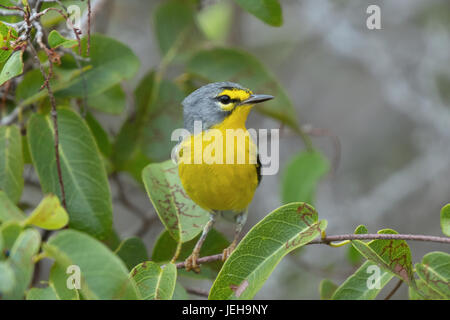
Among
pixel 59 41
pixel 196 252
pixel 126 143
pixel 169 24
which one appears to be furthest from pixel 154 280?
pixel 169 24

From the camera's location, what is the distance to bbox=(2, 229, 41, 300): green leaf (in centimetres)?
130

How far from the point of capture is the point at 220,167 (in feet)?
7.96

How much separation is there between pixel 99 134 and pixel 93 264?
1.38 m

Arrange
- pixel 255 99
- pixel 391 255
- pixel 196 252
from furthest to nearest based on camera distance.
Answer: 1. pixel 255 99
2. pixel 196 252
3. pixel 391 255

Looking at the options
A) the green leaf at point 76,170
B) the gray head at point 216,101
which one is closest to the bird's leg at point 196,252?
the green leaf at point 76,170

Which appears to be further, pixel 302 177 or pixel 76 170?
pixel 302 177

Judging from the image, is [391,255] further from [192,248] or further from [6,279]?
[6,279]

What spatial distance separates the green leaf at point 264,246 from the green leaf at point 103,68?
110 cm

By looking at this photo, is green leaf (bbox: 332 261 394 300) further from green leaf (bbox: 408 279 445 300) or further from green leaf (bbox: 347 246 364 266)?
green leaf (bbox: 347 246 364 266)

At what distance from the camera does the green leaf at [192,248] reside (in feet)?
7.59

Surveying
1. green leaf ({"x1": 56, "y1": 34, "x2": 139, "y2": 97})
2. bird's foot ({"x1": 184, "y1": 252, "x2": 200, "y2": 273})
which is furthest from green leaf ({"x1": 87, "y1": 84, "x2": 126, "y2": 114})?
bird's foot ({"x1": 184, "y1": 252, "x2": 200, "y2": 273})

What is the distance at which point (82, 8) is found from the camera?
233 centimetres

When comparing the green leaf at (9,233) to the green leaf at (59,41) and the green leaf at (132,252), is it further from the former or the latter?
the green leaf at (132,252)
